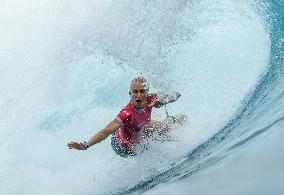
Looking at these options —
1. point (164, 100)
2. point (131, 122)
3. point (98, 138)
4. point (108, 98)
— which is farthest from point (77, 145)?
point (108, 98)

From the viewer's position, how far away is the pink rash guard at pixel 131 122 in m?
6.02

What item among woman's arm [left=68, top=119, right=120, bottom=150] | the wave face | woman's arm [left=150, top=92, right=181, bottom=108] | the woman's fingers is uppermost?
the wave face

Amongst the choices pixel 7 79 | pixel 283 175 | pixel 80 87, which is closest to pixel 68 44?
pixel 7 79

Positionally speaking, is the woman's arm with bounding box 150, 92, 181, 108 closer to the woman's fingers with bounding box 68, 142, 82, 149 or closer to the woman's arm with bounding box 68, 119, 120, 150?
the woman's arm with bounding box 68, 119, 120, 150

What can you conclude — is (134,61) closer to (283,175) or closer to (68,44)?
(68,44)

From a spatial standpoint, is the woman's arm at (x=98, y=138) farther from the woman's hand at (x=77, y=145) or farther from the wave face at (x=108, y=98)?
the wave face at (x=108, y=98)

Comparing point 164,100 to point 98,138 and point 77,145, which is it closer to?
point 98,138

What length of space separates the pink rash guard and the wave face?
0.89 feet

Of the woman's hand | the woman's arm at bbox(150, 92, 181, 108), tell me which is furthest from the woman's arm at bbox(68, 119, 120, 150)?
the woman's arm at bbox(150, 92, 181, 108)

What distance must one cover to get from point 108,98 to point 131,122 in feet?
16.7

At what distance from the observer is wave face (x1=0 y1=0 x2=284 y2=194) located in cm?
655

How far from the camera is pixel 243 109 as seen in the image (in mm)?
7047

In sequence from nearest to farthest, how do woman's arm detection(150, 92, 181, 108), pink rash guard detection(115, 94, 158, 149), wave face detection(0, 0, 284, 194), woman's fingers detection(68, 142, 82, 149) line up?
woman's fingers detection(68, 142, 82, 149) < pink rash guard detection(115, 94, 158, 149) < woman's arm detection(150, 92, 181, 108) < wave face detection(0, 0, 284, 194)

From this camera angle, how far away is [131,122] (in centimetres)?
610
